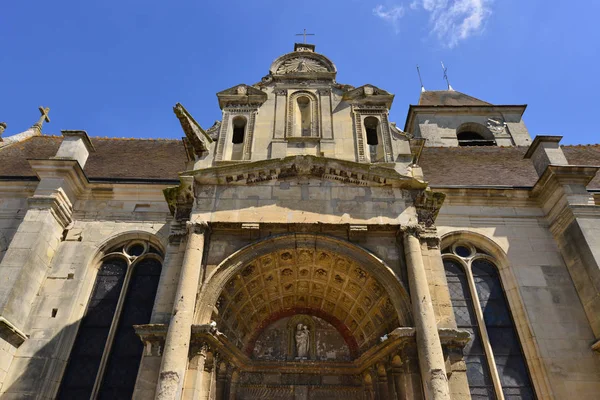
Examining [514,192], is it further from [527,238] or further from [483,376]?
[483,376]

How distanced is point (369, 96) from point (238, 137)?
360 centimetres

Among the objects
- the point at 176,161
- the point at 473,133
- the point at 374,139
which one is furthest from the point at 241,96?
the point at 473,133

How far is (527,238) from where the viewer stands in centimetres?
1027

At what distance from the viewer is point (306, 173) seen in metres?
8.70

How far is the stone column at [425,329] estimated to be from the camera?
6074mm

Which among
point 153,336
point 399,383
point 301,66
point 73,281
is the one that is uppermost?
point 301,66

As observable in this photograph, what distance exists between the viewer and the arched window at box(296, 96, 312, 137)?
10.5m

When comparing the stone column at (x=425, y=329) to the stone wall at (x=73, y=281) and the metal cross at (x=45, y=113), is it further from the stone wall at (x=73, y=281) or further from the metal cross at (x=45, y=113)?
the metal cross at (x=45, y=113)

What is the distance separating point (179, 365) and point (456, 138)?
17.2 metres

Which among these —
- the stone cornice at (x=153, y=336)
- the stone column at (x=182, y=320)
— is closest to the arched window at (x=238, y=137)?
the stone column at (x=182, y=320)

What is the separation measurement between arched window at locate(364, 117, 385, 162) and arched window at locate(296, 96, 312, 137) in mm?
1475

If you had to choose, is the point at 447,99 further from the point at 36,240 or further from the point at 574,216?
the point at 36,240

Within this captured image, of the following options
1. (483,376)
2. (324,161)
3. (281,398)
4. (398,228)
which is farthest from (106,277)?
(483,376)

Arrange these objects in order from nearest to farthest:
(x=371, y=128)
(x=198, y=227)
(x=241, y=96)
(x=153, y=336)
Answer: (x=153, y=336) → (x=198, y=227) → (x=371, y=128) → (x=241, y=96)
